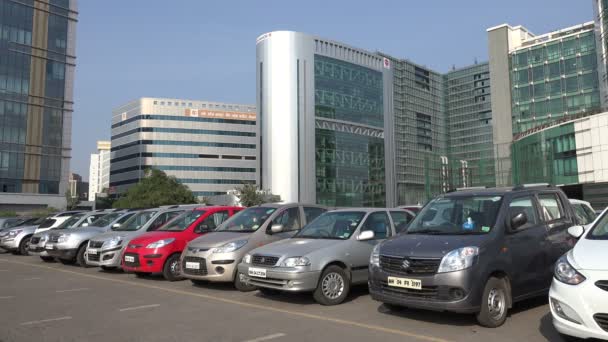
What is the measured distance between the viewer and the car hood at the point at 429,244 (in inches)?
244

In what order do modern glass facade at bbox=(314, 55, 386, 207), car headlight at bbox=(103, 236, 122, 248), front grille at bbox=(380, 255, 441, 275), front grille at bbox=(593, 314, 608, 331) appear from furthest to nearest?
1. modern glass facade at bbox=(314, 55, 386, 207)
2. car headlight at bbox=(103, 236, 122, 248)
3. front grille at bbox=(380, 255, 441, 275)
4. front grille at bbox=(593, 314, 608, 331)

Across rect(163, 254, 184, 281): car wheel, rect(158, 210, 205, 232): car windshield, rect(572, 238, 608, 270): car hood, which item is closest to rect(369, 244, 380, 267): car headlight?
rect(572, 238, 608, 270): car hood

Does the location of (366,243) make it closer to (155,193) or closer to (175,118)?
(155,193)

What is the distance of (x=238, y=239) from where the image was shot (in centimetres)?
965

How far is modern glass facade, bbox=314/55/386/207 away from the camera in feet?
339

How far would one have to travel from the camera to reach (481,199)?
712cm

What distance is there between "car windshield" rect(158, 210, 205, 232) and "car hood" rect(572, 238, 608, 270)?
343 inches

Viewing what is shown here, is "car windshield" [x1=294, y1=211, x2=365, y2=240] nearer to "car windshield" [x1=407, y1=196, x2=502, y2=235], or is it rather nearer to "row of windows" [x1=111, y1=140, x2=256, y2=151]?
"car windshield" [x1=407, y1=196, x2=502, y2=235]

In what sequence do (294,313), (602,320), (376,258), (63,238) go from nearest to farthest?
(602,320), (376,258), (294,313), (63,238)

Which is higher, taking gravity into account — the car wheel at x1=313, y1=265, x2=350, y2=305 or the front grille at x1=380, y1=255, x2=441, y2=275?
the front grille at x1=380, y1=255, x2=441, y2=275

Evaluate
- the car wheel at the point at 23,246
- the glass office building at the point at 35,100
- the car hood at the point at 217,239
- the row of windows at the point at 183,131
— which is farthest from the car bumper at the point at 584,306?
the row of windows at the point at 183,131

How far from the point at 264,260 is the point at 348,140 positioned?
103 m

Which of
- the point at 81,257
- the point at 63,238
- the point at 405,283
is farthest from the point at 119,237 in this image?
the point at 405,283

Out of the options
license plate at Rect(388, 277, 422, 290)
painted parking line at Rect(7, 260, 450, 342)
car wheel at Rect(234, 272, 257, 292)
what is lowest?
painted parking line at Rect(7, 260, 450, 342)
